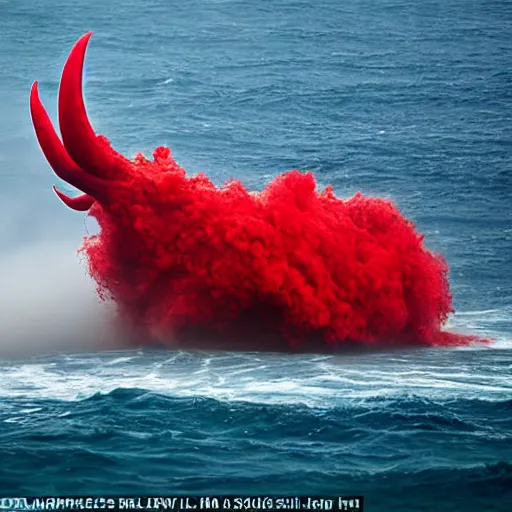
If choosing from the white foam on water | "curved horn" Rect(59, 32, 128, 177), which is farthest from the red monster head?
the white foam on water

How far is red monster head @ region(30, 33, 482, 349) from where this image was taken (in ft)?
75.8

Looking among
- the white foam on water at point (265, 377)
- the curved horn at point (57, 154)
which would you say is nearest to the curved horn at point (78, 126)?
the curved horn at point (57, 154)

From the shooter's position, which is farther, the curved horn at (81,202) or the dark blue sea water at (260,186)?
the curved horn at (81,202)

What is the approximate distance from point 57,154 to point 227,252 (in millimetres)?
3401

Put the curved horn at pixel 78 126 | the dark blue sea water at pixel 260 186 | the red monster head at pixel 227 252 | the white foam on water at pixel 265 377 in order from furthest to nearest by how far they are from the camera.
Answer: the red monster head at pixel 227 252
the curved horn at pixel 78 126
the white foam on water at pixel 265 377
the dark blue sea water at pixel 260 186

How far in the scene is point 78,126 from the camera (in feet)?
74.3

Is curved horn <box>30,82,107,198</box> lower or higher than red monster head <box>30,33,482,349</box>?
higher

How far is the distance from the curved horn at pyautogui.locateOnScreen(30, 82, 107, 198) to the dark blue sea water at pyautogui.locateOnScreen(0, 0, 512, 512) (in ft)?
10.4

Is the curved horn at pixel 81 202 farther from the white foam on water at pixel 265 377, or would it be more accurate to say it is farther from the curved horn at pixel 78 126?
the white foam on water at pixel 265 377

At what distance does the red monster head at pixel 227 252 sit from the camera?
909 inches

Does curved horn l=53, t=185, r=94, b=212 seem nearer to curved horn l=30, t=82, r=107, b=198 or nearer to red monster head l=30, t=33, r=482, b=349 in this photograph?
red monster head l=30, t=33, r=482, b=349

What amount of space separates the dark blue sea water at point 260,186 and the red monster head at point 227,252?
71cm

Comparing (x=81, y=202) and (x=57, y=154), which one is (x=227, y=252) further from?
(x=57, y=154)

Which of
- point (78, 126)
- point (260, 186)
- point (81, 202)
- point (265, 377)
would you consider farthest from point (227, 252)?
point (260, 186)
